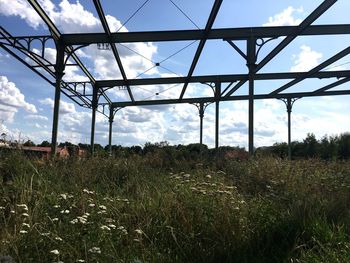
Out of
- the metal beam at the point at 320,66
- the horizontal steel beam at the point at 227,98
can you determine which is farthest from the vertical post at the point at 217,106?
the metal beam at the point at 320,66

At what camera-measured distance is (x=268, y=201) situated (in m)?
6.40

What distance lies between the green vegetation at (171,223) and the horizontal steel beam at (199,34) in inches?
424

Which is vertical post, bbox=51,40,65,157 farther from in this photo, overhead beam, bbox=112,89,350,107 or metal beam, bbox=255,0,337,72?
overhead beam, bbox=112,89,350,107

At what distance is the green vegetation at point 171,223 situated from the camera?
4754 mm

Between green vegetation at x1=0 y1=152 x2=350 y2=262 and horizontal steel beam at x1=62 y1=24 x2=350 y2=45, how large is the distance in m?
10.8

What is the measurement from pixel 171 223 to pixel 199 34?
12.9 m

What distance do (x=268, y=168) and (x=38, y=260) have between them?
6.21 meters

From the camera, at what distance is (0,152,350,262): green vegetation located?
187 inches

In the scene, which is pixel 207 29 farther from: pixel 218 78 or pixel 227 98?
pixel 227 98

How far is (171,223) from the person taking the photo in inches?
221

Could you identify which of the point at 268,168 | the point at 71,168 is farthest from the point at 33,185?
the point at 268,168

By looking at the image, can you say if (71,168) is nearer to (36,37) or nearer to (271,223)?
(271,223)

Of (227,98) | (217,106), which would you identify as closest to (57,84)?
(217,106)

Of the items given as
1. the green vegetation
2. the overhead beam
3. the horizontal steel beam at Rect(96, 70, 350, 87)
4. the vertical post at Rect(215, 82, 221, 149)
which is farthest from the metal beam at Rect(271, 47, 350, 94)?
the green vegetation
